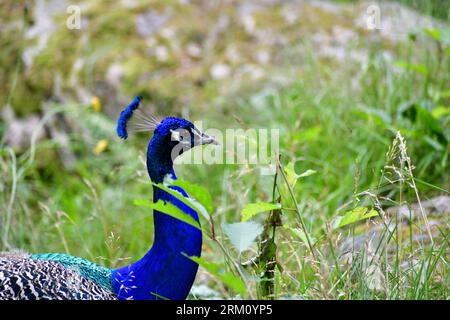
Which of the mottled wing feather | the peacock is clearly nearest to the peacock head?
the peacock

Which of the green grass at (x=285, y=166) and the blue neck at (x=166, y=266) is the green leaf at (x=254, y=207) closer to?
the blue neck at (x=166, y=266)

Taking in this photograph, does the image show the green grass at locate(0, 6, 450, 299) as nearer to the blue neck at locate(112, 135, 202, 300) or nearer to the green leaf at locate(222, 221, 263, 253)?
the blue neck at locate(112, 135, 202, 300)

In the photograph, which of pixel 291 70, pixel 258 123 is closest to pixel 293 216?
pixel 258 123

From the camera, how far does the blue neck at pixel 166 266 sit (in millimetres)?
1810

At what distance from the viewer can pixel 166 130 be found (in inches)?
74.5

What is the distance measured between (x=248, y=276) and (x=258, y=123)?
2.19 metres

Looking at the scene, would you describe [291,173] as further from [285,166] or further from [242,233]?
[285,166]

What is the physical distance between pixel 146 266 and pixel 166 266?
0.07 metres

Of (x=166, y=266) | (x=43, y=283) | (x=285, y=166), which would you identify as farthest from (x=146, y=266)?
(x=285, y=166)

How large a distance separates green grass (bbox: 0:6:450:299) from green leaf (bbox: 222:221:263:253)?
68 cm

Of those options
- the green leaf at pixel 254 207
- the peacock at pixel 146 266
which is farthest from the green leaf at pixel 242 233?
the peacock at pixel 146 266

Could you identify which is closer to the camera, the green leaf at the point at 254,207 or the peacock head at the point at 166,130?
the green leaf at the point at 254,207

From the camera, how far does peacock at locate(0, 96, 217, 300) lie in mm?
1722

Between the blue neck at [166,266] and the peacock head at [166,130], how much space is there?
142 mm
